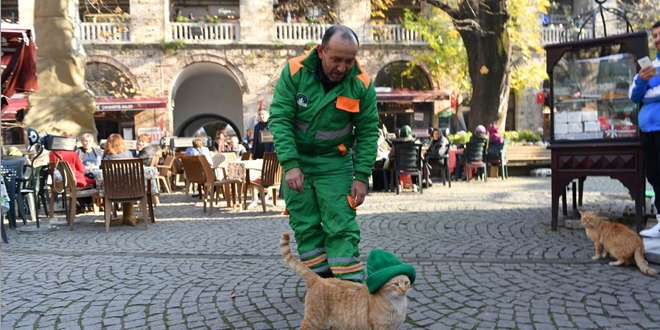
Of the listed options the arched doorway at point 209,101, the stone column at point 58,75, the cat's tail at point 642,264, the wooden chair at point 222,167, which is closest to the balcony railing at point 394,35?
the arched doorway at point 209,101

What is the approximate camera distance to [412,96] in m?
26.9

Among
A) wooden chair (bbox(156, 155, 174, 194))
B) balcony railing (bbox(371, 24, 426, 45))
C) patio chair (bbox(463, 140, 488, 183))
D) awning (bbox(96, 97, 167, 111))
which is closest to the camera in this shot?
wooden chair (bbox(156, 155, 174, 194))

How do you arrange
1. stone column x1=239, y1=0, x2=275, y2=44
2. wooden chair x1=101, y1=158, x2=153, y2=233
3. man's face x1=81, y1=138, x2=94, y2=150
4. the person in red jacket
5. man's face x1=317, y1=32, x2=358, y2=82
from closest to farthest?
1. man's face x1=317, y1=32, x2=358, y2=82
2. wooden chair x1=101, y1=158, x2=153, y2=233
3. the person in red jacket
4. man's face x1=81, y1=138, x2=94, y2=150
5. stone column x1=239, y1=0, x2=275, y2=44

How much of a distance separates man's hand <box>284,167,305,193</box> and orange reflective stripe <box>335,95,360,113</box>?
1.43ft

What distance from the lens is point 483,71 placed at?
15430 mm

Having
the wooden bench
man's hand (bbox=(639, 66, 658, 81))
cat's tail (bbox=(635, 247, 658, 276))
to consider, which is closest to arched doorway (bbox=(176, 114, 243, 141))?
the wooden bench

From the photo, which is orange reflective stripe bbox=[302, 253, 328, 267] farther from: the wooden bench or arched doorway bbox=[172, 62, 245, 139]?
arched doorway bbox=[172, 62, 245, 139]

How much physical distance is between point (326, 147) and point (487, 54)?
1317 centimetres

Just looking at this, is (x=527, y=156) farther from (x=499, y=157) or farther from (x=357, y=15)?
(x=357, y=15)

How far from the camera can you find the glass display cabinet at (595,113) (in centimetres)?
569

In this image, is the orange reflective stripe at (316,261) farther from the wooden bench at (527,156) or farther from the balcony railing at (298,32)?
the balcony railing at (298,32)

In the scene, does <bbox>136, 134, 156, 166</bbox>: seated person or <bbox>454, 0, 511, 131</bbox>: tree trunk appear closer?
<bbox>136, 134, 156, 166</bbox>: seated person

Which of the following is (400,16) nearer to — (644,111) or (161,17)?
(161,17)

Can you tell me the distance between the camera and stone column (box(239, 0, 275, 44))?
26.0 m
